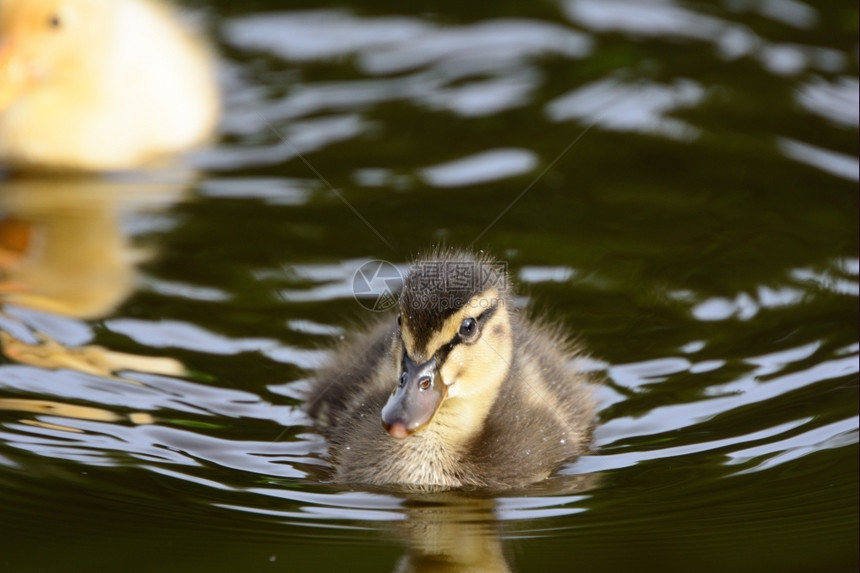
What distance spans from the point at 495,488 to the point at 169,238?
216cm

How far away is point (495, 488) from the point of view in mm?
3930

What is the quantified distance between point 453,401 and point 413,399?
0.91ft

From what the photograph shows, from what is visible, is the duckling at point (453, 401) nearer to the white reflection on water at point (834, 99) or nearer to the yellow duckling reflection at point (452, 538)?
the yellow duckling reflection at point (452, 538)

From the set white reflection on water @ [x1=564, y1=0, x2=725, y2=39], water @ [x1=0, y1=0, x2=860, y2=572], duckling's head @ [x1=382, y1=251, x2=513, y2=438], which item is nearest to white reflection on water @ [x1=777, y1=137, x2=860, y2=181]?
water @ [x1=0, y1=0, x2=860, y2=572]

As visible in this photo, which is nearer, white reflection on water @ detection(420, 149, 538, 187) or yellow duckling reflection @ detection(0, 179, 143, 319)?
yellow duckling reflection @ detection(0, 179, 143, 319)

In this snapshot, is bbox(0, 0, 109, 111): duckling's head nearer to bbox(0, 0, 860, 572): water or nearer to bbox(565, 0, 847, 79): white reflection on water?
bbox(0, 0, 860, 572): water

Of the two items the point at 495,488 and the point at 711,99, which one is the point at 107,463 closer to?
the point at 495,488

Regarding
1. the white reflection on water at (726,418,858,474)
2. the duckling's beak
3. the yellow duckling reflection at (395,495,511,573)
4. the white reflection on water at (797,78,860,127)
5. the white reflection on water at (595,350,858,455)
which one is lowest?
the yellow duckling reflection at (395,495,511,573)

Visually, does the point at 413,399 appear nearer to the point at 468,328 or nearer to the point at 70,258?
the point at 468,328

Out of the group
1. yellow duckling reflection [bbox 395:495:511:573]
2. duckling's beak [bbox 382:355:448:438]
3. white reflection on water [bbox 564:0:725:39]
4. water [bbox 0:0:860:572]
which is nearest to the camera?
yellow duckling reflection [bbox 395:495:511:573]

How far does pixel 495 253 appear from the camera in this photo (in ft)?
17.3

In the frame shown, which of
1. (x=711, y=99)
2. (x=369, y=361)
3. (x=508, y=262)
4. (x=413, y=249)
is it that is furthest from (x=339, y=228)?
(x=711, y=99)

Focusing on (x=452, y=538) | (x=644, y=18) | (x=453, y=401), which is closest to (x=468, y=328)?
(x=453, y=401)

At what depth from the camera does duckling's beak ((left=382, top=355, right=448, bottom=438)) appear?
369cm
